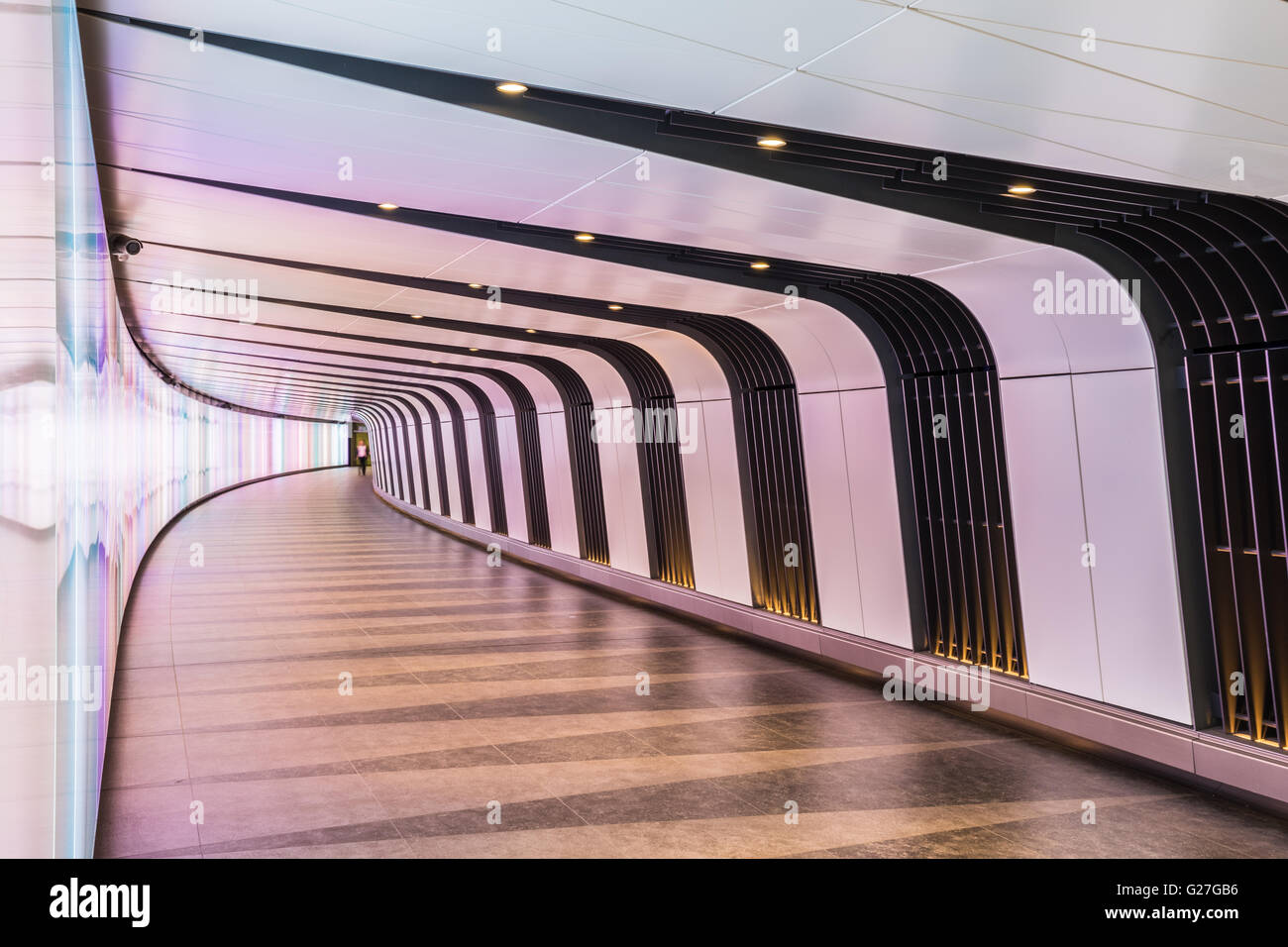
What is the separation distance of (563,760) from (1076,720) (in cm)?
413

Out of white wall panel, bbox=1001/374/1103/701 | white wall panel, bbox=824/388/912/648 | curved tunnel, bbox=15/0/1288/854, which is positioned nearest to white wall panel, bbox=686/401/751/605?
curved tunnel, bbox=15/0/1288/854

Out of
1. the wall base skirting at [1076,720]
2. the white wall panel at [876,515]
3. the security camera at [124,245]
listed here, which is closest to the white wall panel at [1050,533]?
the wall base skirting at [1076,720]

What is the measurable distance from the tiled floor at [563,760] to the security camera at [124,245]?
14.1 feet

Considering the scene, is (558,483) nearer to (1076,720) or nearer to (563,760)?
(563,760)

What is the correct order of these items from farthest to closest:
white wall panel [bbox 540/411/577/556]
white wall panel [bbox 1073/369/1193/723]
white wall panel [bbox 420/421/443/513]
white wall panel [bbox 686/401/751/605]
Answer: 1. white wall panel [bbox 420/421/443/513]
2. white wall panel [bbox 540/411/577/556]
3. white wall panel [bbox 686/401/751/605]
4. white wall panel [bbox 1073/369/1193/723]

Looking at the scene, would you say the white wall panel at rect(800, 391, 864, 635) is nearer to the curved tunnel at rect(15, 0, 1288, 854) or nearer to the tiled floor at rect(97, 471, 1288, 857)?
the curved tunnel at rect(15, 0, 1288, 854)

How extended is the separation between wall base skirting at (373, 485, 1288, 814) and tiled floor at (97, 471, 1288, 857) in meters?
0.19

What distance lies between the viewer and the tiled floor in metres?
6.74

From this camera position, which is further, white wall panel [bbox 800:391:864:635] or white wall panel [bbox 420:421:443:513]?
white wall panel [bbox 420:421:443:513]

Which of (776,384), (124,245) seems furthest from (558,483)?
(124,245)

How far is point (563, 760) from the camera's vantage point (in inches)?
332

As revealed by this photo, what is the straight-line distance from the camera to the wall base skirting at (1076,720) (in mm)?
7457

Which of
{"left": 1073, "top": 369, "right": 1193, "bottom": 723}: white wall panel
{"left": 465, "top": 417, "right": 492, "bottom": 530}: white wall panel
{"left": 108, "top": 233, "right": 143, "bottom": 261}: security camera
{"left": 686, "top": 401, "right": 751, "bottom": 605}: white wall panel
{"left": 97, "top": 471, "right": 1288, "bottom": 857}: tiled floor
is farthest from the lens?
{"left": 465, "top": 417, "right": 492, "bottom": 530}: white wall panel
